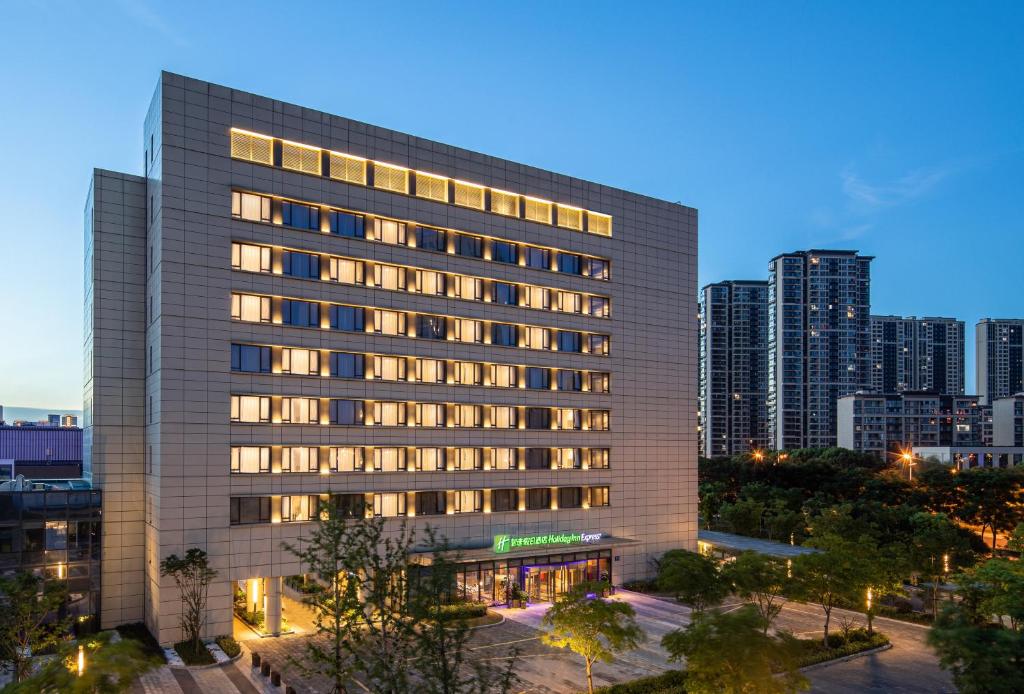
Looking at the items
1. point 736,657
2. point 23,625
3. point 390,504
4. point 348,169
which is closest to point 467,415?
point 390,504

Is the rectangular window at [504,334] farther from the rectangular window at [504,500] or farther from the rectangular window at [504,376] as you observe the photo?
the rectangular window at [504,500]

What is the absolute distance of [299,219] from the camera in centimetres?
5388

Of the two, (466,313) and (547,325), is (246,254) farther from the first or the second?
(547,325)

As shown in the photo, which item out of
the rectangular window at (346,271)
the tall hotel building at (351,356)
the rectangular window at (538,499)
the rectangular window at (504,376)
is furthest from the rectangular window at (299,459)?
the rectangular window at (538,499)

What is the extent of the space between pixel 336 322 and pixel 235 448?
11.2 m

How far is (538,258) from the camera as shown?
65.6 m

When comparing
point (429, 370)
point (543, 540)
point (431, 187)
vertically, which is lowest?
point (543, 540)

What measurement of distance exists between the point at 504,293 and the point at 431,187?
34.6 ft

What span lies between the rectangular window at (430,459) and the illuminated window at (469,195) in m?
20.0

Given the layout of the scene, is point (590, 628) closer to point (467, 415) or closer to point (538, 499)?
point (467, 415)

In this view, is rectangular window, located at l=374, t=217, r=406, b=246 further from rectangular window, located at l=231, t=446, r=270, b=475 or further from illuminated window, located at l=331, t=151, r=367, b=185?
rectangular window, located at l=231, t=446, r=270, b=475

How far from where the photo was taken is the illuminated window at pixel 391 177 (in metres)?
57.4

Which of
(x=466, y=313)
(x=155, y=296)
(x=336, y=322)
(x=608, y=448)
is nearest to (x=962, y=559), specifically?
(x=608, y=448)

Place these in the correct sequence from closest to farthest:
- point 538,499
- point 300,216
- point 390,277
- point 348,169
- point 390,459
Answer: point 300,216, point 348,169, point 390,459, point 390,277, point 538,499
